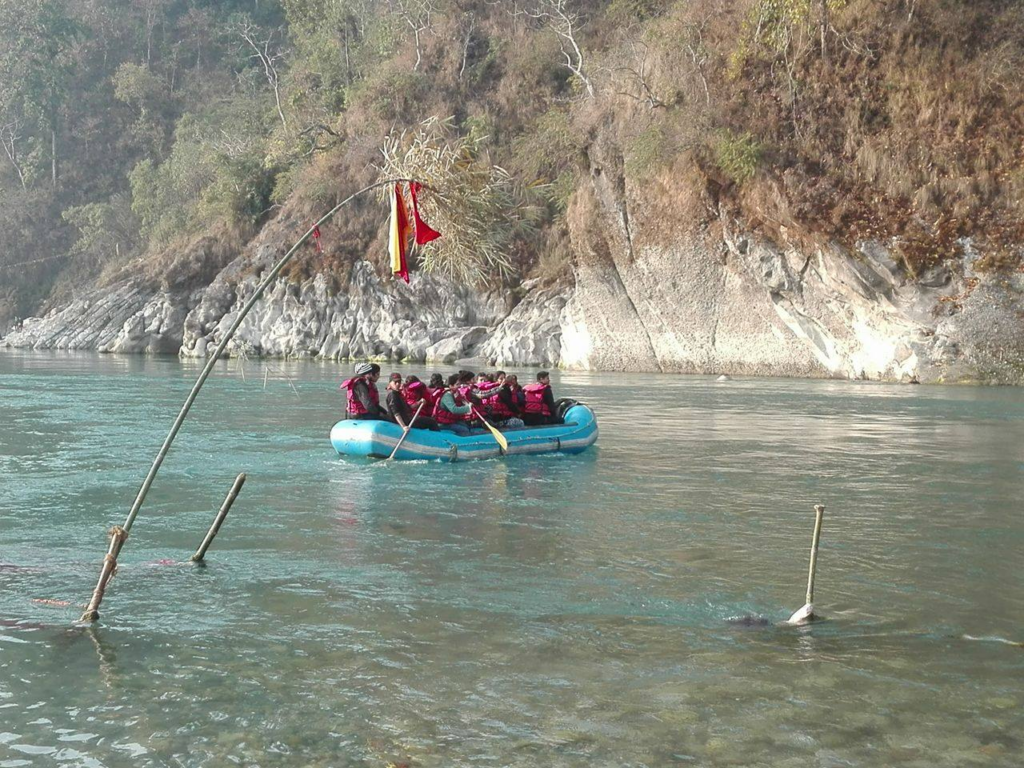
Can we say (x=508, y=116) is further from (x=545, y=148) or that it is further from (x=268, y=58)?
(x=268, y=58)

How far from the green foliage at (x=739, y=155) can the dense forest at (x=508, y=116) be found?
0.40ft

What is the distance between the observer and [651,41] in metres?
35.1

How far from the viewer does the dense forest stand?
2995 centimetres

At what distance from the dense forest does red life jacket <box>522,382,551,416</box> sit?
483 cm

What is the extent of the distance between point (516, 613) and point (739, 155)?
86.3 ft

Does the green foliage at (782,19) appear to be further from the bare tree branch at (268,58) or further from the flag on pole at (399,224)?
the bare tree branch at (268,58)

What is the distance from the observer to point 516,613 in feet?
23.7

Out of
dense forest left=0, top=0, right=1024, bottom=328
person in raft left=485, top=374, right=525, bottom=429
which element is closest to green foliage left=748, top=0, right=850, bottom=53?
dense forest left=0, top=0, right=1024, bottom=328

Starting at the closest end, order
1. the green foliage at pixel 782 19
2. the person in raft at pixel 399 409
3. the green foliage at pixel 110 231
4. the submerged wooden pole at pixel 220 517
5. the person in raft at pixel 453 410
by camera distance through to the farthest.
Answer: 1. the submerged wooden pole at pixel 220 517
2. the person in raft at pixel 399 409
3. the person in raft at pixel 453 410
4. the green foliage at pixel 782 19
5. the green foliage at pixel 110 231

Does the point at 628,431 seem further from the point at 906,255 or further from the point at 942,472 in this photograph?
the point at 906,255

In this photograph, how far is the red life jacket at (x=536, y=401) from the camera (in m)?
16.5

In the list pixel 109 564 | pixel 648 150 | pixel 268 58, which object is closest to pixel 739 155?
pixel 648 150

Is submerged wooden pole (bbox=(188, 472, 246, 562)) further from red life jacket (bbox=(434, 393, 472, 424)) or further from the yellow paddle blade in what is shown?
red life jacket (bbox=(434, 393, 472, 424))

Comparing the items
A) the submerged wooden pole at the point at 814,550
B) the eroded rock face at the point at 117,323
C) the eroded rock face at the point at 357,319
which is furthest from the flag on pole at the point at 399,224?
the eroded rock face at the point at 117,323
